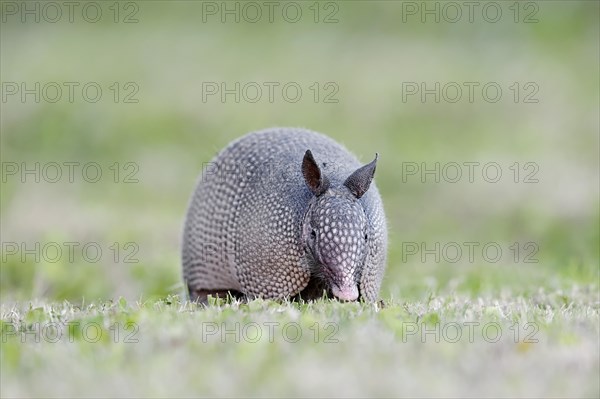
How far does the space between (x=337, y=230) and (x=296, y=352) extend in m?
1.63

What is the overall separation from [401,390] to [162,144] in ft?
51.6

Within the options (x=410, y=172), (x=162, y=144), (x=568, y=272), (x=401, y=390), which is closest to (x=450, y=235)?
(x=410, y=172)

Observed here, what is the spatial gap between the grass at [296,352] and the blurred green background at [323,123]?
3.48 m

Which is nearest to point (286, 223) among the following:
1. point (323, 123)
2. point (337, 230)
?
point (337, 230)

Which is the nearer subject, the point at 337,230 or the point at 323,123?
the point at 337,230

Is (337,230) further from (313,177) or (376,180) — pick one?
(376,180)

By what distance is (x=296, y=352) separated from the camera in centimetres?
570

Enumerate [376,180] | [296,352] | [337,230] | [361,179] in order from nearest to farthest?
[296,352]
[337,230]
[361,179]
[376,180]

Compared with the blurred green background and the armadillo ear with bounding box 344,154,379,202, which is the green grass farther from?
the armadillo ear with bounding box 344,154,379,202

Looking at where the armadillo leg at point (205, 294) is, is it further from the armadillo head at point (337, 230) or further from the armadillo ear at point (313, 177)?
the armadillo ear at point (313, 177)

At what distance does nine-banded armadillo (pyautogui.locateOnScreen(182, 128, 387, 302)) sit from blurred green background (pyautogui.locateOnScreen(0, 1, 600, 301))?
1.44m

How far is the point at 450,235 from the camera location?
Answer: 1562 cm

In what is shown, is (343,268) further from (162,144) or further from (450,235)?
(162,144)

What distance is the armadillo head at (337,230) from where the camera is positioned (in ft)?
23.5
